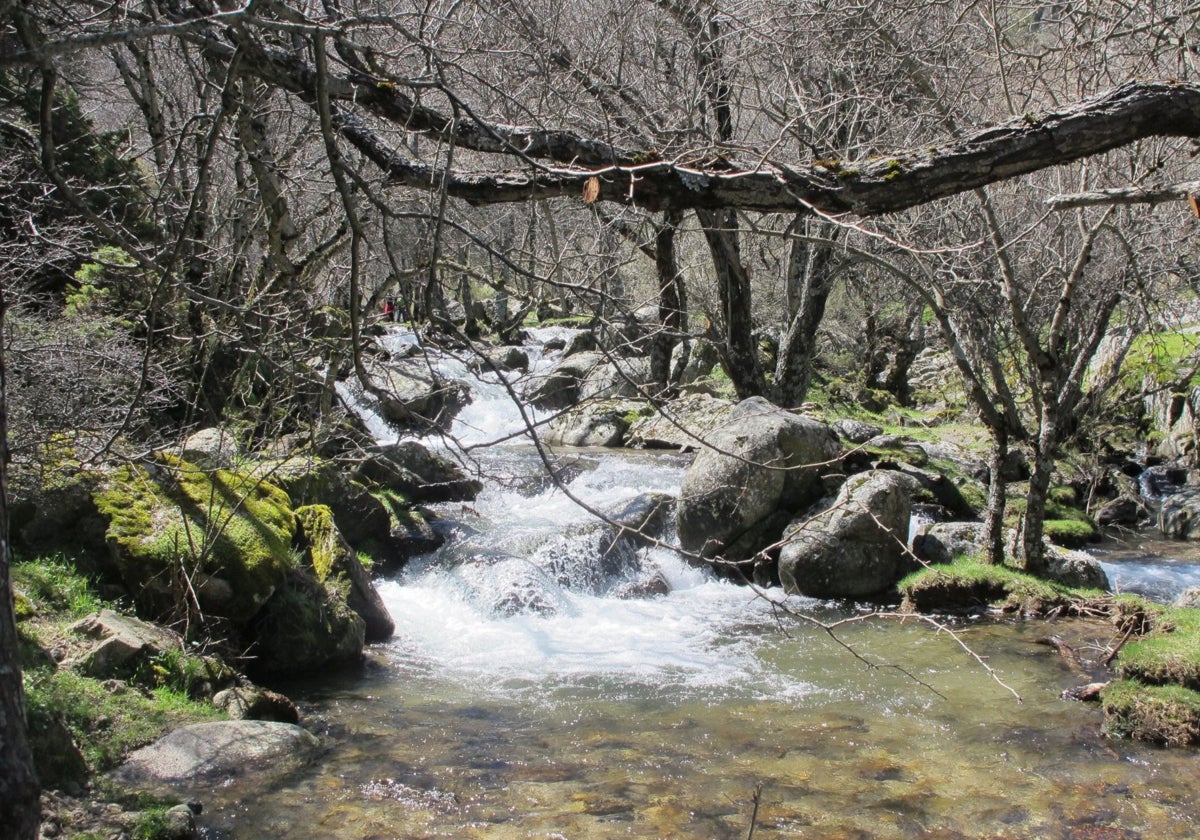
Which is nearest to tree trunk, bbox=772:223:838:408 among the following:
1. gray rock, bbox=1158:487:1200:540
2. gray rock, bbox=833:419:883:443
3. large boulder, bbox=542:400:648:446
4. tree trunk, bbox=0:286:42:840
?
gray rock, bbox=833:419:883:443

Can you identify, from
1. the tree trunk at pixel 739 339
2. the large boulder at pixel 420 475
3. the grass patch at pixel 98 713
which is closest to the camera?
the grass patch at pixel 98 713

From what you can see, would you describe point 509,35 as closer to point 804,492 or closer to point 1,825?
point 804,492

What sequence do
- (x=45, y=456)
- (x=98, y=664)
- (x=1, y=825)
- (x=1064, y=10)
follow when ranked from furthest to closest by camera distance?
(x=45, y=456), (x=1064, y=10), (x=98, y=664), (x=1, y=825)

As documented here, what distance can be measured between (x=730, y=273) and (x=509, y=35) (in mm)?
4115

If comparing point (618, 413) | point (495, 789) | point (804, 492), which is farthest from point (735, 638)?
point (618, 413)

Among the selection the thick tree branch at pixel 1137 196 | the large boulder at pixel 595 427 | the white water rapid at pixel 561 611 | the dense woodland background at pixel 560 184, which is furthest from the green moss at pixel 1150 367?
the thick tree branch at pixel 1137 196

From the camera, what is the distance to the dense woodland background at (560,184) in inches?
111

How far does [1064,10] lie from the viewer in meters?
6.32

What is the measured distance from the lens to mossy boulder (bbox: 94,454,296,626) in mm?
6973

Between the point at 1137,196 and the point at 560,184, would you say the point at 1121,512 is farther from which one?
the point at 560,184

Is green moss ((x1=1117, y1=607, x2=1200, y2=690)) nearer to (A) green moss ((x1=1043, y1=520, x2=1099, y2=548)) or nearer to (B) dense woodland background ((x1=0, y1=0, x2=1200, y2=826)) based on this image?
(B) dense woodland background ((x1=0, y1=0, x2=1200, y2=826))

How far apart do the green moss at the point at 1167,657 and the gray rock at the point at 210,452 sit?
6941 mm

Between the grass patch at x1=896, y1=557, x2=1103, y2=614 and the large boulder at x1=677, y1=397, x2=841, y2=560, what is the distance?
178 centimetres

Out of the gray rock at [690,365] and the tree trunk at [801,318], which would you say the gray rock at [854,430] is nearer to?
the tree trunk at [801,318]
